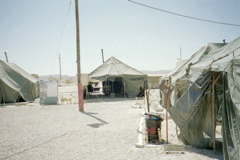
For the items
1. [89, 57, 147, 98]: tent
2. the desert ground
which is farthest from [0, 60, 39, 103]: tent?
the desert ground

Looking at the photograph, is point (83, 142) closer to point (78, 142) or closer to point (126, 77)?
point (78, 142)

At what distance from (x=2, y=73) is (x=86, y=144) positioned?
15.0 m

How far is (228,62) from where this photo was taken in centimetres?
469

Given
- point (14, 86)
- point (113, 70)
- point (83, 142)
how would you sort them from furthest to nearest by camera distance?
point (113, 70)
point (14, 86)
point (83, 142)

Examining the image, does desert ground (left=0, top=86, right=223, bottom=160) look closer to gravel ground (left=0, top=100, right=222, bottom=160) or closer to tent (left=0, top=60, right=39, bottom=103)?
gravel ground (left=0, top=100, right=222, bottom=160)

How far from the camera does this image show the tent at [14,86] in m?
16.2

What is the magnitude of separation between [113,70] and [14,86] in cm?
1003

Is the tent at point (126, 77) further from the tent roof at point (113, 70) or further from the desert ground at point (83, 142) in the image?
the desert ground at point (83, 142)

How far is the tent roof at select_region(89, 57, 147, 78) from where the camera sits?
19206 mm

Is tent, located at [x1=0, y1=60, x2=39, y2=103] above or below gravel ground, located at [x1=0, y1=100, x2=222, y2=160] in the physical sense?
above

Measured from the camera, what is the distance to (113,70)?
20062 mm

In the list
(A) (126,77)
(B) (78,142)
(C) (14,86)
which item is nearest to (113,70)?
(A) (126,77)

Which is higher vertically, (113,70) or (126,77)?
(113,70)

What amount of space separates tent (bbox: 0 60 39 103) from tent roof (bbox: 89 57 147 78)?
→ 21.4 feet
